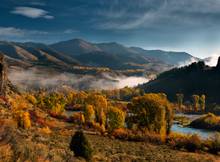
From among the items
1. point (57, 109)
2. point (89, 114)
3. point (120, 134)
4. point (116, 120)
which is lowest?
point (120, 134)

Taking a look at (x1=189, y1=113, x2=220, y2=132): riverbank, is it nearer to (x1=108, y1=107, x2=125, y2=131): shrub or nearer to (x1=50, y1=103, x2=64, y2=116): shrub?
(x1=108, y1=107, x2=125, y2=131): shrub

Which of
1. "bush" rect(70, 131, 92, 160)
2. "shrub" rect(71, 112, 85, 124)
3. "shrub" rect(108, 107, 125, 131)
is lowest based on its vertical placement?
"shrub" rect(71, 112, 85, 124)

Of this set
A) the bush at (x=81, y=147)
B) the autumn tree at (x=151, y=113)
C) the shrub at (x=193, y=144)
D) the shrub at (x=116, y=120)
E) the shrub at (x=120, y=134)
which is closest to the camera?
the bush at (x=81, y=147)

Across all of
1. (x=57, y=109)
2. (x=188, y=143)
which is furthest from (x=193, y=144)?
(x=57, y=109)

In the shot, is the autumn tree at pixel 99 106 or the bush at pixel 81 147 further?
the autumn tree at pixel 99 106

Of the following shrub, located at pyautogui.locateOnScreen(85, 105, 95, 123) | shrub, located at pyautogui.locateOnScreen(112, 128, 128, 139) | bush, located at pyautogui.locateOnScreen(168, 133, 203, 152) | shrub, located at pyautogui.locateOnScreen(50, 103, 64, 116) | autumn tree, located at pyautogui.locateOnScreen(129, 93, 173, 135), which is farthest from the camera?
shrub, located at pyautogui.locateOnScreen(50, 103, 64, 116)

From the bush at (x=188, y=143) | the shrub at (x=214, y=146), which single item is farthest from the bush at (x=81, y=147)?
the shrub at (x=214, y=146)

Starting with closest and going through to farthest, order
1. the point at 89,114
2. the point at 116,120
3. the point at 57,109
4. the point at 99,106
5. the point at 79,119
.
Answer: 1. the point at 116,120
2. the point at 89,114
3. the point at 79,119
4. the point at 99,106
5. the point at 57,109

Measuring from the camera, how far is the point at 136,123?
110 metres

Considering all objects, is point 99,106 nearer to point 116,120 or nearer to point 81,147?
point 116,120

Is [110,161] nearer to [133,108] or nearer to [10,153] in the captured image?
[10,153]

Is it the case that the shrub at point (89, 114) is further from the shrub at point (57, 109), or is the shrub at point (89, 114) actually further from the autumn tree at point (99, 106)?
the shrub at point (57, 109)

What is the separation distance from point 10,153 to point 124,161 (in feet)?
109

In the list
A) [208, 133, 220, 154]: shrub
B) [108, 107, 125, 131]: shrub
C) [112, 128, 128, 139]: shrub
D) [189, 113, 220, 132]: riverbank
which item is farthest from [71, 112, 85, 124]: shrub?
[189, 113, 220, 132]: riverbank
